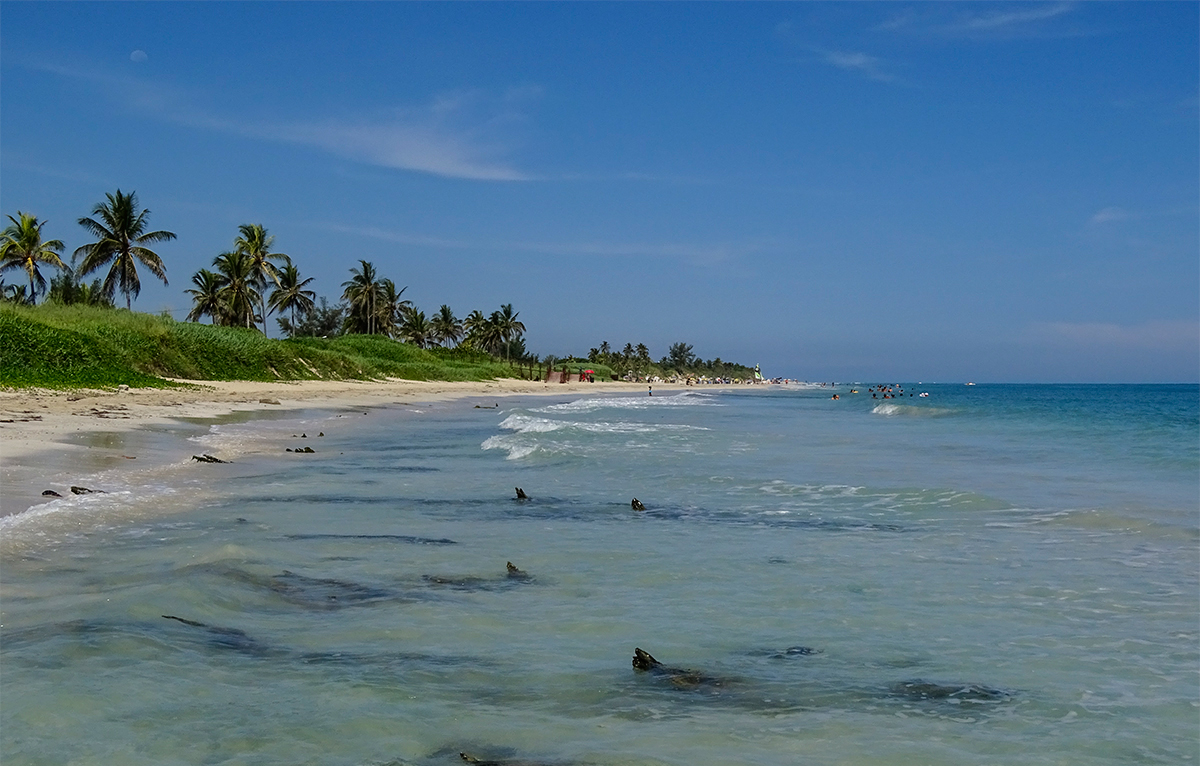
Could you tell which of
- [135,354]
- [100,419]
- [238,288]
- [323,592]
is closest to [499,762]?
[323,592]

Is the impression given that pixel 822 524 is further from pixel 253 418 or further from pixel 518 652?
pixel 253 418

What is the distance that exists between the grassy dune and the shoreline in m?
1.23

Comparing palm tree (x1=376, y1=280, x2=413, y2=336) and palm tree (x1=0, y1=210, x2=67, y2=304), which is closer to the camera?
palm tree (x1=0, y1=210, x2=67, y2=304)

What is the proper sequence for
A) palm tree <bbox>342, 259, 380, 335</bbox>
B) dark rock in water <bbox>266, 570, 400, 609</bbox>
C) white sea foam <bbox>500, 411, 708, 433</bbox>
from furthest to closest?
palm tree <bbox>342, 259, 380, 335</bbox>
white sea foam <bbox>500, 411, 708, 433</bbox>
dark rock in water <bbox>266, 570, 400, 609</bbox>

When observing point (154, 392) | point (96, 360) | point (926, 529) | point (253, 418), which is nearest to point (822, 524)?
point (926, 529)

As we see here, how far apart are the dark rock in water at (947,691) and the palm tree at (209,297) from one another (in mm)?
70343

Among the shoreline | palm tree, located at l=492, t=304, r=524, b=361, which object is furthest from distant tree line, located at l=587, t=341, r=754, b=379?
the shoreline

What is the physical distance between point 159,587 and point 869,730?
454 cm

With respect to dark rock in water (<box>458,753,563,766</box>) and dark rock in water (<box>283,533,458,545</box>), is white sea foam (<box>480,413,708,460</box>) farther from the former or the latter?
dark rock in water (<box>458,753,563,766</box>)

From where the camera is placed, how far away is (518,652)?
16.6 ft

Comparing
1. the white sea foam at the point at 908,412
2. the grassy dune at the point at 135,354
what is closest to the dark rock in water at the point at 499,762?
the grassy dune at the point at 135,354

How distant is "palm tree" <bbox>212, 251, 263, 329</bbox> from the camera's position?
65438mm

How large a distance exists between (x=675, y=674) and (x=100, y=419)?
17.3 m

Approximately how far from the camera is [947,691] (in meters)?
4.66
